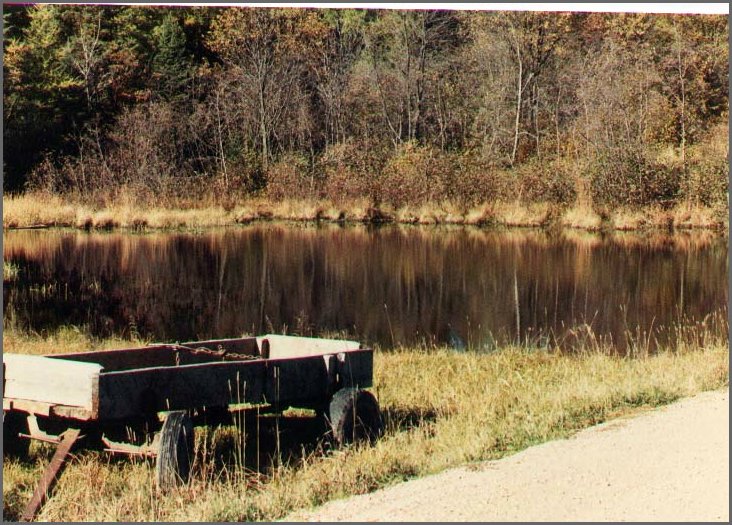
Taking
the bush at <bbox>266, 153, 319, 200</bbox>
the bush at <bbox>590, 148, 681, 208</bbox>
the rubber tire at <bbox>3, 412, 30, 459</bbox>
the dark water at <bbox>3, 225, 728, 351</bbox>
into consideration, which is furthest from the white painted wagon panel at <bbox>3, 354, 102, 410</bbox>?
the bush at <bbox>266, 153, 319, 200</bbox>

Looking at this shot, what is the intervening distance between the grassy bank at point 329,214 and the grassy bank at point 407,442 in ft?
37.9

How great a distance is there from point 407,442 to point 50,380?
2781mm

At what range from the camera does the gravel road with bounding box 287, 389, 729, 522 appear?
5.94 metres

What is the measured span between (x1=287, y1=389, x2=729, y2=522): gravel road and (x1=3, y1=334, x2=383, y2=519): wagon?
140cm

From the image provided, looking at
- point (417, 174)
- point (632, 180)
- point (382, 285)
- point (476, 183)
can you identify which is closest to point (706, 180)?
point (632, 180)

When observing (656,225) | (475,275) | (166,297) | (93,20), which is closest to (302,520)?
(166,297)

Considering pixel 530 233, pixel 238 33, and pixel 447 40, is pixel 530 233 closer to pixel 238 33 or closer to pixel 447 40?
pixel 447 40

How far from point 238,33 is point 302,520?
26.7m

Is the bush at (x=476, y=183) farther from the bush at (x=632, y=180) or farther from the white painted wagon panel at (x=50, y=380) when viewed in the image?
the white painted wagon panel at (x=50, y=380)

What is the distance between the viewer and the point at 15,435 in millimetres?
7699

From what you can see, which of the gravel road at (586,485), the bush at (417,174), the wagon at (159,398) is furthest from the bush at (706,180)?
the wagon at (159,398)

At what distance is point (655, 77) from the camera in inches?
953

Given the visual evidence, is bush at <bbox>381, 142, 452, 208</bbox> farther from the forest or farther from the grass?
the grass

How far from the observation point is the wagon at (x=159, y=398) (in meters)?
6.87
